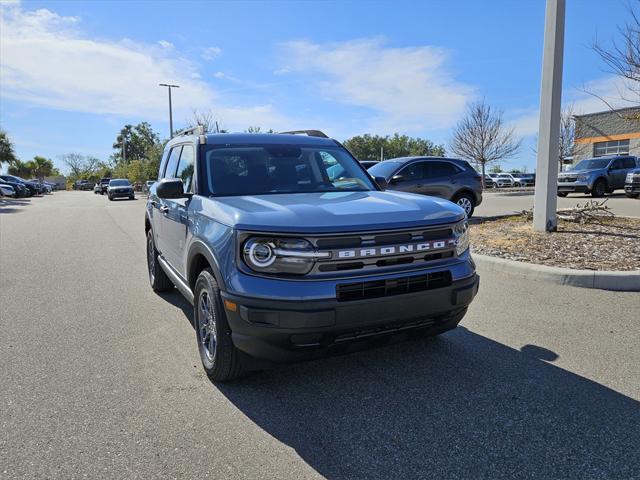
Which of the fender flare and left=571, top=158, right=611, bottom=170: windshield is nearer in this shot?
the fender flare

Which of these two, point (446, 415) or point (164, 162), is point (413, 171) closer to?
point (164, 162)

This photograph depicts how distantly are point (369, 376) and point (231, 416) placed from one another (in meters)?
1.08

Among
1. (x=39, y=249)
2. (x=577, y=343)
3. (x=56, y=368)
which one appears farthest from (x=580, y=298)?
(x=39, y=249)

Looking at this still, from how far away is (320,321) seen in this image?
9.23 feet

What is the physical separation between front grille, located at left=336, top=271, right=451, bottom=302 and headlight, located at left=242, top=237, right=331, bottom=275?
249mm

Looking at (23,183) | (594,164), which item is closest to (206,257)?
(594,164)

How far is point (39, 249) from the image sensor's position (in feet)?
33.0

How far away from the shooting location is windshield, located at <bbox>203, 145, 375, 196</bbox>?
403 cm

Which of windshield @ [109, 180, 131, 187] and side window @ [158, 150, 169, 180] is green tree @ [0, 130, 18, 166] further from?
side window @ [158, 150, 169, 180]

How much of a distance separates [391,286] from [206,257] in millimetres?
1319

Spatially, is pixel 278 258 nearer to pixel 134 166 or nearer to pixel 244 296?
pixel 244 296

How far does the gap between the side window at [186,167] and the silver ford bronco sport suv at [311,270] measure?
352 mm

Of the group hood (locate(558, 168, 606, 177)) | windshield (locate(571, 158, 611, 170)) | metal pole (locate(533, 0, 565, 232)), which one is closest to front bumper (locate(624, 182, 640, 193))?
hood (locate(558, 168, 606, 177))

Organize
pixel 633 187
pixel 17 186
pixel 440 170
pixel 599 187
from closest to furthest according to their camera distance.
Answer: pixel 440 170
pixel 633 187
pixel 599 187
pixel 17 186
